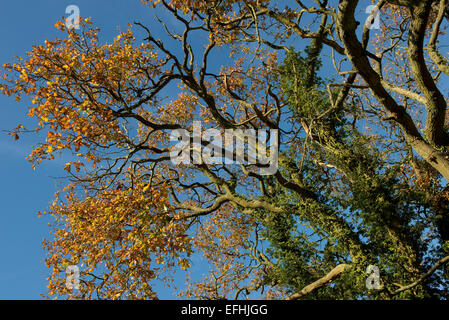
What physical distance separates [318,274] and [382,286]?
222 centimetres

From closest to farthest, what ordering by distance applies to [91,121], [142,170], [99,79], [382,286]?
1. [382,286]
2. [91,121]
3. [99,79]
4. [142,170]

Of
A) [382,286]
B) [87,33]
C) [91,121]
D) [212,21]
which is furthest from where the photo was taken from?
[212,21]

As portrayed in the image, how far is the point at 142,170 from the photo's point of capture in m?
13.9

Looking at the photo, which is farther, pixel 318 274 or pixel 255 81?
pixel 255 81

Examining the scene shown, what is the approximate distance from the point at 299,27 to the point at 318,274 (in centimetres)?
754

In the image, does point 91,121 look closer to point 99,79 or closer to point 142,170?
point 99,79

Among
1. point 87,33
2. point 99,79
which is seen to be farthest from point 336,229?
point 87,33

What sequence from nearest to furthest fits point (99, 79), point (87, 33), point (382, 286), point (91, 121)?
point (382, 286)
point (91, 121)
point (99, 79)
point (87, 33)

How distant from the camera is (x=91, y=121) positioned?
897cm
